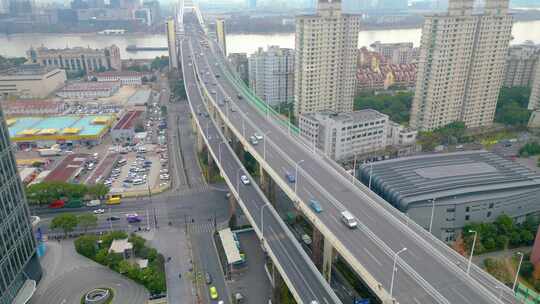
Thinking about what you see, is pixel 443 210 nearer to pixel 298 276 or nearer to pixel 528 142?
pixel 298 276

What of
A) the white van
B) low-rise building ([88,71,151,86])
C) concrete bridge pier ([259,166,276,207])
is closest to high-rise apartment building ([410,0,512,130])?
concrete bridge pier ([259,166,276,207])

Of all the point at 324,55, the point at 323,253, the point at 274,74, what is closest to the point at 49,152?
the point at 274,74

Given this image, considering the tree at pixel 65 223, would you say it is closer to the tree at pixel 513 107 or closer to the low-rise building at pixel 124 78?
the tree at pixel 513 107

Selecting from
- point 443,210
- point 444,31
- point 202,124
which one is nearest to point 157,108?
point 202,124

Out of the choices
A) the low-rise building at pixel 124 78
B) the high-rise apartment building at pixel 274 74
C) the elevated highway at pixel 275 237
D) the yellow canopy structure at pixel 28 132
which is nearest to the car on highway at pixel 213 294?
the elevated highway at pixel 275 237

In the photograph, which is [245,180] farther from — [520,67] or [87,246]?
[520,67]

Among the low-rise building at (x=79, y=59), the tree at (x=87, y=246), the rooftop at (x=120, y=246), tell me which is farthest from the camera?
the low-rise building at (x=79, y=59)

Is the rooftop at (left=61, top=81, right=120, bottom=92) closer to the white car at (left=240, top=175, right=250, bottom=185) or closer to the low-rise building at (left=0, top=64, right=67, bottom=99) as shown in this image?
the low-rise building at (left=0, top=64, right=67, bottom=99)
